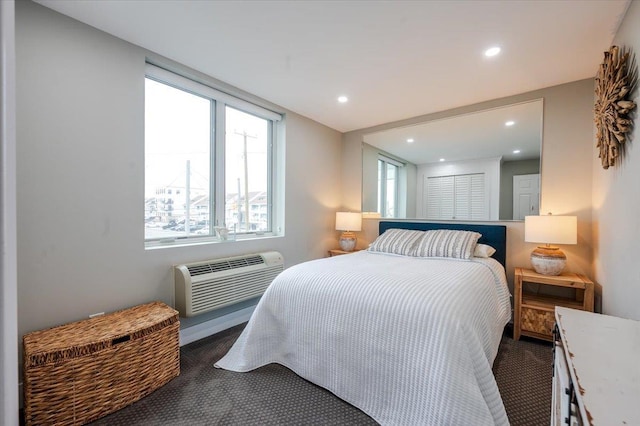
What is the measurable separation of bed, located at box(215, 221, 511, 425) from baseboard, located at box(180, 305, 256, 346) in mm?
530

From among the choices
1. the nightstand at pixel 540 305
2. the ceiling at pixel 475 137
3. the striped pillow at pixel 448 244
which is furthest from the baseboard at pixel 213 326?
the ceiling at pixel 475 137

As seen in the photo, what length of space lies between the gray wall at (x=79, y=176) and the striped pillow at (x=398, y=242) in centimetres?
198

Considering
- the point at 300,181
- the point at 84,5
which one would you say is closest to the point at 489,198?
the point at 300,181

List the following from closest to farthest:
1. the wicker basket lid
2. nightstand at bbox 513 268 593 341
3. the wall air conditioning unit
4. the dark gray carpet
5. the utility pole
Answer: the wicker basket lid
the dark gray carpet
the wall air conditioning unit
nightstand at bbox 513 268 593 341
the utility pole

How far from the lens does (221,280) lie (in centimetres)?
244

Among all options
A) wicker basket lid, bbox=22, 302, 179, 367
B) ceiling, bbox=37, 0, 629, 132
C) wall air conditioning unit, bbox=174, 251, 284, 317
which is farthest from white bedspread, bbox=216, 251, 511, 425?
ceiling, bbox=37, 0, 629, 132

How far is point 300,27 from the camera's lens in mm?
1871

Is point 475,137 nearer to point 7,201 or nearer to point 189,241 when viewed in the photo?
point 189,241

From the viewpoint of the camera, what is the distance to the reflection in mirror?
2.86 meters

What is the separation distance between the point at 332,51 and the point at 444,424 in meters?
2.42

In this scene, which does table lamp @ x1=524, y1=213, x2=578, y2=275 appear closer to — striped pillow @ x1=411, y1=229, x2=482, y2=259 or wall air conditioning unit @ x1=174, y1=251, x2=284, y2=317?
striped pillow @ x1=411, y1=229, x2=482, y2=259

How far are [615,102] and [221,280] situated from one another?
10.2ft

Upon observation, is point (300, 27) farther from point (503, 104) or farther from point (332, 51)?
point (503, 104)

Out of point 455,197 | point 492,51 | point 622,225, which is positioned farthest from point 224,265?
point 622,225
